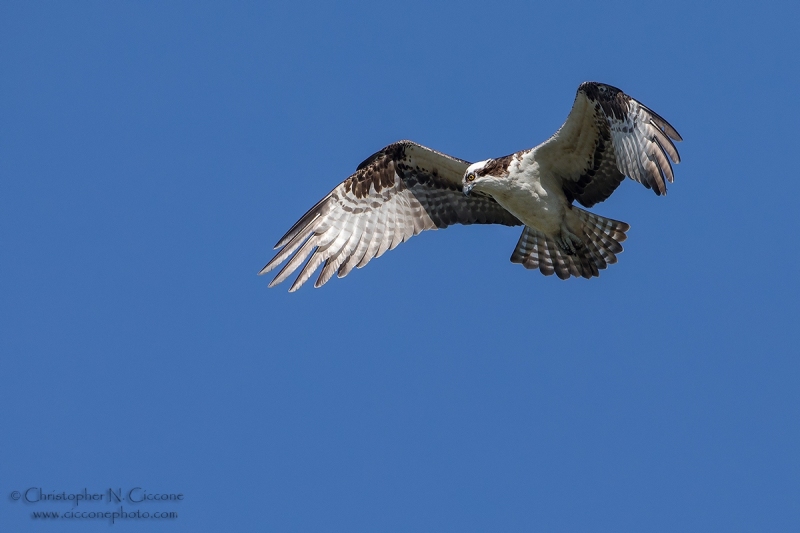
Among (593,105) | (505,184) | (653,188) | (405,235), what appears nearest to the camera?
(653,188)

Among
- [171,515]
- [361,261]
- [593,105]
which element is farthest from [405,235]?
[171,515]

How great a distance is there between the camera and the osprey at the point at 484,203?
40.8ft

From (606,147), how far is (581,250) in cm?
158

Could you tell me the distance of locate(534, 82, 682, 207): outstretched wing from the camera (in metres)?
10.7

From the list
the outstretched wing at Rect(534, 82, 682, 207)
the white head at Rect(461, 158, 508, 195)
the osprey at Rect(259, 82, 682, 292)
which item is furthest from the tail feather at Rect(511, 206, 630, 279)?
the white head at Rect(461, 158, 508, 195)

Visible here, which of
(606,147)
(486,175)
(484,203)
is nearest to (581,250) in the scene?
(484,203)

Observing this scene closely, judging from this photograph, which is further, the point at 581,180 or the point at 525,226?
the point at 525,226

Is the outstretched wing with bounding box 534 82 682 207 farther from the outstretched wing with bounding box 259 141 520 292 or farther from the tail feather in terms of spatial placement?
the outstretched wing with bounding box 259 141 520 292

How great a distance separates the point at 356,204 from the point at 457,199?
1253 mm

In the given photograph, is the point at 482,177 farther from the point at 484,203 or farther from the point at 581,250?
the point at 581,250

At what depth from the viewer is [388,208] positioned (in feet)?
43.9

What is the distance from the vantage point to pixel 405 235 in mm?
13266

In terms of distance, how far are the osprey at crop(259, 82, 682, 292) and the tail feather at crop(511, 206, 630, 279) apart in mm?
→ 12

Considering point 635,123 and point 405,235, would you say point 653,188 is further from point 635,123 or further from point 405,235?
point 405,235
